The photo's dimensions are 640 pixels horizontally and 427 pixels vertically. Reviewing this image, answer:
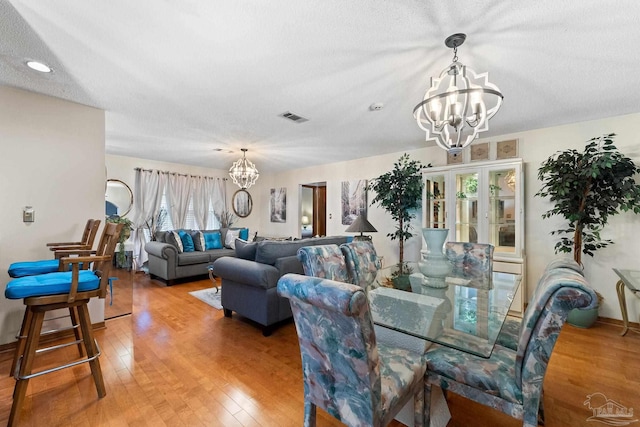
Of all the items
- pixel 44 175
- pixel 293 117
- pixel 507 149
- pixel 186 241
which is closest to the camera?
pixel 44 175

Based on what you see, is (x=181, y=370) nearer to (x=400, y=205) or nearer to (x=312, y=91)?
(x=312, y=91)

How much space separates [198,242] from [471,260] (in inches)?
182

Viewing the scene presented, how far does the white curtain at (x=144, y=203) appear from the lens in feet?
17.7

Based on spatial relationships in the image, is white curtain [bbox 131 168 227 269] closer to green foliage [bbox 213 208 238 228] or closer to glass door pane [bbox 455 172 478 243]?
green foliage [bbox 213 208 238 228]

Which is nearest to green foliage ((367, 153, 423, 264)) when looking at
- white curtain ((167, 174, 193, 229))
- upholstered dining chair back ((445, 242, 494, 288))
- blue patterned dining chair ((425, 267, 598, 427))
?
upholstered dining chair back ((445, 242, 494, 288))

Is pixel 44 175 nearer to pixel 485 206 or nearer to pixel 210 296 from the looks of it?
pixel 210 296

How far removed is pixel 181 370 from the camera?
2084 mm

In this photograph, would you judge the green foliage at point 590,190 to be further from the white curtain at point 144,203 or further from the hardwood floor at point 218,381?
the white curtain at point 144,203

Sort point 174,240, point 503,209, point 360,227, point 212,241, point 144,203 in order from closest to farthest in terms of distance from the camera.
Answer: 1. point 503,209
2. point 360,227
3. point 174,240
4. point 144,203
5. point 212,241

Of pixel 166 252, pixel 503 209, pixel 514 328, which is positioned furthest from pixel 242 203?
pixel 514 328

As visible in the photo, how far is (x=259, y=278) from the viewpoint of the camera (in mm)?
2674

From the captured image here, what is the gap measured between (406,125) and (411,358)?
2761mm

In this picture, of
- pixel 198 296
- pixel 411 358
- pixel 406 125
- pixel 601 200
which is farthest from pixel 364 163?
pixel 411 358

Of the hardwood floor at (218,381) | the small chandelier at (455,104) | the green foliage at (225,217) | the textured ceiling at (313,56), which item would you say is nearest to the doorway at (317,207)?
the green foliage at (225,217)
